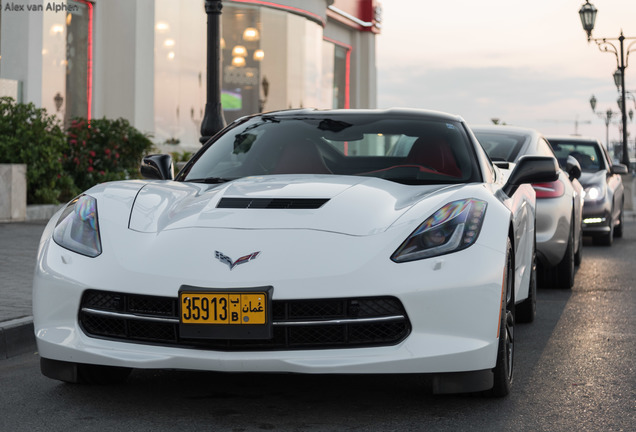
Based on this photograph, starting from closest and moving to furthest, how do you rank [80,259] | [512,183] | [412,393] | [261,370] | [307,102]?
[261,370]
[80,259]
[412,393]
[512,183]
[307,102]

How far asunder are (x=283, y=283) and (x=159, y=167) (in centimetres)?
184

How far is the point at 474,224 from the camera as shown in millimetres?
4230

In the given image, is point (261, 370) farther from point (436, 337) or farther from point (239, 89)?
point (239, 89)

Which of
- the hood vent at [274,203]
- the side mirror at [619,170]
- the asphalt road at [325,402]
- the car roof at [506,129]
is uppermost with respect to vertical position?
the car roof at [506,129]

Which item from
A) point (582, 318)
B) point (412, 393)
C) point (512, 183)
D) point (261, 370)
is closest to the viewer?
point (261, 370)

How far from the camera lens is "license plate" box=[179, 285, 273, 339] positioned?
3826 millimetres

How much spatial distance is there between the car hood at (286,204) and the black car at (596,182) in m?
8.91

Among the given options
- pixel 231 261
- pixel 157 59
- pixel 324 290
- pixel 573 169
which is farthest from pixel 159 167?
pixel 157 59

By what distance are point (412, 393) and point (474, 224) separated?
822 mm

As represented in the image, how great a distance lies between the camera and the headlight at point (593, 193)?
530 inches

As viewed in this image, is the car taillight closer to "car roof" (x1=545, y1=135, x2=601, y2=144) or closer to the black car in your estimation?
the black car

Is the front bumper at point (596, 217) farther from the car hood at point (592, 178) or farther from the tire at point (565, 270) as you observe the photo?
the tire at point (565, 270)

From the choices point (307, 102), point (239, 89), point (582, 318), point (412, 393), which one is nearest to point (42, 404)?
point (412, 393)

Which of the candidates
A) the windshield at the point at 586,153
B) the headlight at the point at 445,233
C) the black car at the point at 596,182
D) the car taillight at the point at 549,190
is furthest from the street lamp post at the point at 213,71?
the headlight at the point at 445,233
